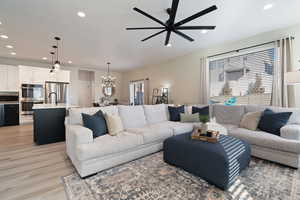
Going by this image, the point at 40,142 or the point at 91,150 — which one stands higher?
the point at 91,150

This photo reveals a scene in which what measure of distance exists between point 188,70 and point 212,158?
4034mm

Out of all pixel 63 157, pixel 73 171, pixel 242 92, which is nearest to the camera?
pixel 73 171

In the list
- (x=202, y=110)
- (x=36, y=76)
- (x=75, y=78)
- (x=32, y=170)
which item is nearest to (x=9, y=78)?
(x=36, y=76)

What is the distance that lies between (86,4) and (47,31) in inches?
68.9

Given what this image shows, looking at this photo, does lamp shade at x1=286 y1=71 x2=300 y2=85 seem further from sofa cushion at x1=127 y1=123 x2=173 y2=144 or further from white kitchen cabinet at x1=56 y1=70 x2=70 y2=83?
white kitchen cabinet at x1=56 y1=70 x2=70 y2=83

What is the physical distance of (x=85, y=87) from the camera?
317 inches

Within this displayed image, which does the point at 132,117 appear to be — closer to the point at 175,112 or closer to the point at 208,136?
the point at 175,112

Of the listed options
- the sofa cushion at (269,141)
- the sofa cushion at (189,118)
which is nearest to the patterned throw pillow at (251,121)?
the sofa cushion at (269,141)

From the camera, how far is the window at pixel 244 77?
11.7 feet

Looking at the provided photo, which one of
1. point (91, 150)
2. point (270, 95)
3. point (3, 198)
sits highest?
point (270, 95)

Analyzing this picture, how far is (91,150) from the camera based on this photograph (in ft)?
6.14

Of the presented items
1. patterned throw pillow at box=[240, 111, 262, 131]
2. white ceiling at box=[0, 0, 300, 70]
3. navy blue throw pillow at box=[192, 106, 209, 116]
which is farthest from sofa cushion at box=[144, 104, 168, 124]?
white ceiling at box=[0, 0, 300, 70]

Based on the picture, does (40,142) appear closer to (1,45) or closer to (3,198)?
(3,198)

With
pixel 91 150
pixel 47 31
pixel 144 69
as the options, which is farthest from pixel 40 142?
pixel 144 69
